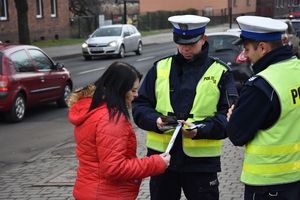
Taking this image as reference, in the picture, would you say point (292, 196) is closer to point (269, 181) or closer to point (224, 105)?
point (269, 181)

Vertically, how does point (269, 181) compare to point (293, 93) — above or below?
below

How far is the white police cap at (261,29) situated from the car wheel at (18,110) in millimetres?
8541

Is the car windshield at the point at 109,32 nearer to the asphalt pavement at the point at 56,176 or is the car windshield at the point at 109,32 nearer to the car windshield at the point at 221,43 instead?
the car windshield at the point at 221,43

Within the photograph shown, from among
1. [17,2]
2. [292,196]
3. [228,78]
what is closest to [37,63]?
[228,78]

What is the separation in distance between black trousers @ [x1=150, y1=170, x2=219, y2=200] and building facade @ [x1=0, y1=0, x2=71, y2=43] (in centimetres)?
3079

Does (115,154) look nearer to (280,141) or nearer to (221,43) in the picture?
(280,141)

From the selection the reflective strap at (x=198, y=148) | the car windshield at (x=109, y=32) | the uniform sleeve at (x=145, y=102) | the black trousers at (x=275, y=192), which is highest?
the uniform sleeve at (x=145, y=102)

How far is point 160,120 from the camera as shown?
3727 millimetres

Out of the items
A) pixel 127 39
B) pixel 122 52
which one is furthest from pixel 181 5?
pixel 122 52

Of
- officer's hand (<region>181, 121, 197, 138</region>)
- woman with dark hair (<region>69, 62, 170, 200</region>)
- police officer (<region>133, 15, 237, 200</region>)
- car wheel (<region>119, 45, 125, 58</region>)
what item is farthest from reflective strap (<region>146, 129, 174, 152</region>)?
car wheel (<region>119, 45, 125, 58</region>)

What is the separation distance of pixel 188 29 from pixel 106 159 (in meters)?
1.13

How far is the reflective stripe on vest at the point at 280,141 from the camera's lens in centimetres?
312

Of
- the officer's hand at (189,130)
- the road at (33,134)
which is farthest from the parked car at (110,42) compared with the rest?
the officer's hand at (189,130)

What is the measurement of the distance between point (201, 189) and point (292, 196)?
0.73 metres
